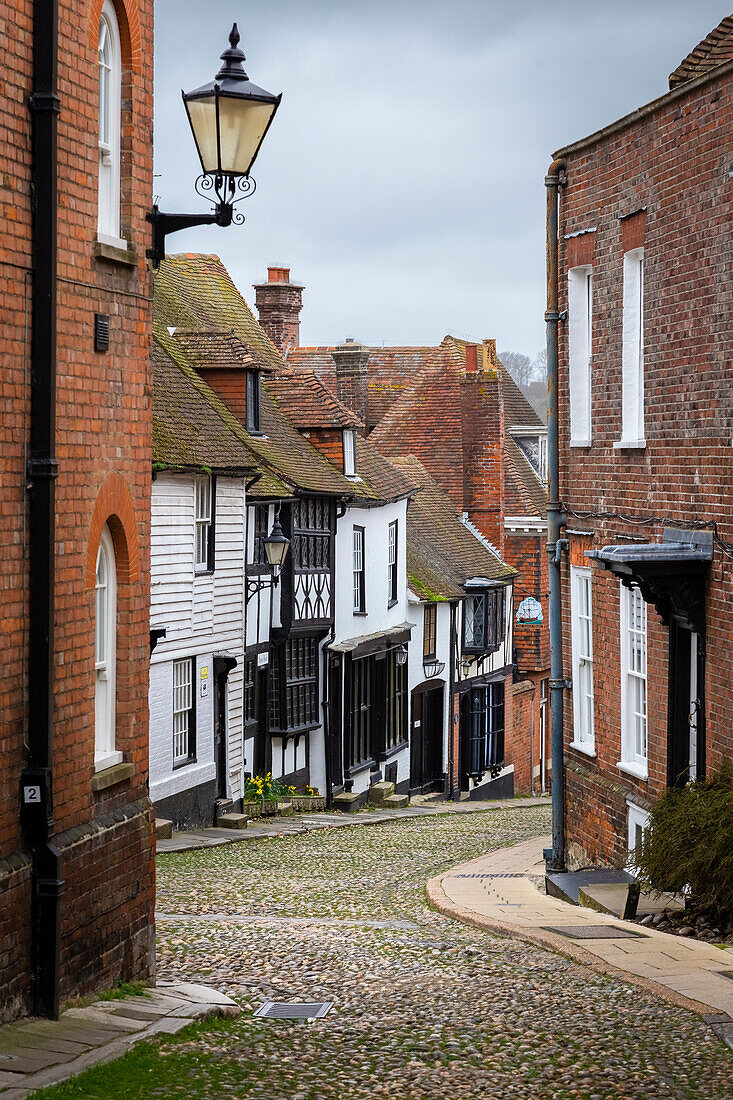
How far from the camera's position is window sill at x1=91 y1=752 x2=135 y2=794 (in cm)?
854

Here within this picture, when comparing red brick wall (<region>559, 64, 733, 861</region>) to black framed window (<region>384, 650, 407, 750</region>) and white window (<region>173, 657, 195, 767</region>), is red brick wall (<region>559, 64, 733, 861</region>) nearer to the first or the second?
white window (<region>173, 657, 195, 767</region>)

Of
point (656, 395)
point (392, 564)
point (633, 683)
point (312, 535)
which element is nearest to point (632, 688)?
point (633, 683)

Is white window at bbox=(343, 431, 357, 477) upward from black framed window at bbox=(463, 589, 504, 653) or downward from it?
upward

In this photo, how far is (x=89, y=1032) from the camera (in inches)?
287

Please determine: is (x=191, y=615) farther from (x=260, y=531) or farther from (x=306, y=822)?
(x=306, y=822)

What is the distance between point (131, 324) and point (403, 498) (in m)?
26.1

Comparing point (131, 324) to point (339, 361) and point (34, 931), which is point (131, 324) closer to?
point (34, 931)

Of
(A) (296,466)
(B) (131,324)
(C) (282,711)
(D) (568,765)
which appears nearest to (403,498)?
(A) (296,466)

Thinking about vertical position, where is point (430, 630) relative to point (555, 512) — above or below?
below

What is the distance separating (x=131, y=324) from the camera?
9000 millimetres

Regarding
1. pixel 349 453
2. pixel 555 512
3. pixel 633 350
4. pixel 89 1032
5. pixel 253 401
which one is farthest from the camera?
pixel 349 453

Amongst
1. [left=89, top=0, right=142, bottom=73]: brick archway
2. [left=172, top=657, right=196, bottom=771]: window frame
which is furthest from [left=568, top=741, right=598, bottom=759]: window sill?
[left=89, top=0, right=142, bottom=73]: brick archway

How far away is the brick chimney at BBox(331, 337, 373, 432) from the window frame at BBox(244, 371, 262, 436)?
13.1 metres

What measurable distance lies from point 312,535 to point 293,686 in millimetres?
3218
